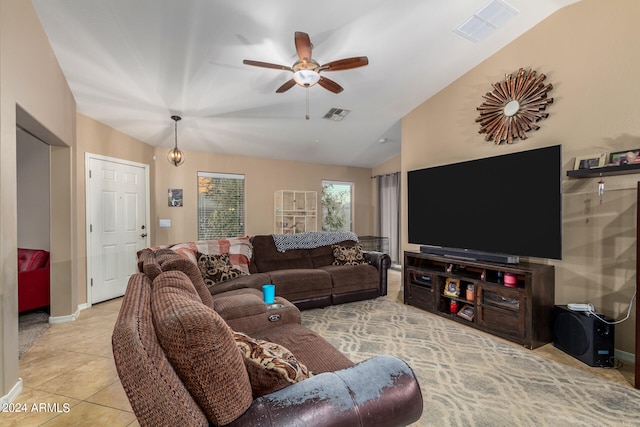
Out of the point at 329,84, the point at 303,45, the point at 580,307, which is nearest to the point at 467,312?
A: the point at 580,307

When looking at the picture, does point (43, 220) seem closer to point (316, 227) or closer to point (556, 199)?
point (316, 227)

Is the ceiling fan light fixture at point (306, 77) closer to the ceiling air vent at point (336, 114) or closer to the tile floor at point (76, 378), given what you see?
the ceiling air vent at point (336, 114)

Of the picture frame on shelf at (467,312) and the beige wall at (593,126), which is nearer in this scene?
the beige wall at (593,126)

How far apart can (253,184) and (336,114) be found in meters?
2.40

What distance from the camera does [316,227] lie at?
258 inches

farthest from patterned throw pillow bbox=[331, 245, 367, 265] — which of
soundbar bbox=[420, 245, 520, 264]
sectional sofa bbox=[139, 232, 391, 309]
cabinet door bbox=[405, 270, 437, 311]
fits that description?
soundbar bbox=[420, 245, 520, 264]

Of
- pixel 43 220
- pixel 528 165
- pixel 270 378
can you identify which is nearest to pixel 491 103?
pixel 528 165

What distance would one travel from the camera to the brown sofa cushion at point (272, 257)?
4.07 m

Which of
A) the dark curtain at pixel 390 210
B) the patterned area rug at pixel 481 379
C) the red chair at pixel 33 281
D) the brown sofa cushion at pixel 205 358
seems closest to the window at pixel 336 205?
the dark curtain at pixel 390 210

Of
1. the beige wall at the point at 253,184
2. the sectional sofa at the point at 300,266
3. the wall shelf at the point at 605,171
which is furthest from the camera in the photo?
the beige wall at the point at 253,184

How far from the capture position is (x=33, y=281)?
346cm

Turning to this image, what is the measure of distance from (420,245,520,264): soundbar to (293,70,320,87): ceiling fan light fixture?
2.45 meters

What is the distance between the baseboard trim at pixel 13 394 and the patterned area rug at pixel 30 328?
0.76 metres

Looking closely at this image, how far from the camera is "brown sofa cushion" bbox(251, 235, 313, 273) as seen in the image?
407cm
